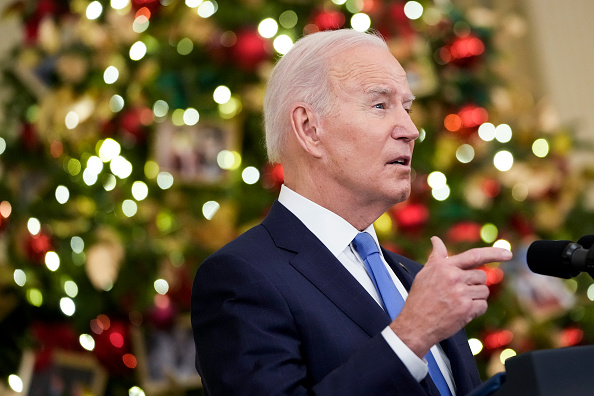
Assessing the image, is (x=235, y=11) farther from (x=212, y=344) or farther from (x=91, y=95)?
(x=212, y=344)

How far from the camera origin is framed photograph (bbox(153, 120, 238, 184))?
121 inches

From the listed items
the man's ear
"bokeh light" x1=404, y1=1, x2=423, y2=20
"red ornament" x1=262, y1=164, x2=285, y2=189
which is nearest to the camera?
the man's ear

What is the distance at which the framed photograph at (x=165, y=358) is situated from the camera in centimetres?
288

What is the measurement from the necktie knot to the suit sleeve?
0.84ft

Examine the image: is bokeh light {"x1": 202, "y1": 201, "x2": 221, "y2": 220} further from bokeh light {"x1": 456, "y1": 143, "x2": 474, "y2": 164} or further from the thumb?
the thumb

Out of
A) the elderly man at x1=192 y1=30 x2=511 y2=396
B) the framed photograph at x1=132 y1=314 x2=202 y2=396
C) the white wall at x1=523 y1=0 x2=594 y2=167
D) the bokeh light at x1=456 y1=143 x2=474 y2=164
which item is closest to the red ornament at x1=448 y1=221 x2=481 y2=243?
the bokeh light at x1=456 y1=143 x2=474 y2=164

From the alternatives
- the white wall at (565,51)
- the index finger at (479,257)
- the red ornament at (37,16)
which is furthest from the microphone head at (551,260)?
the white wall at (565,51)

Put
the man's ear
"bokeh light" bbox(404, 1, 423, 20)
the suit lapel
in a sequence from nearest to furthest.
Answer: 1. the suit lapel
2. the man's ear
3. "bokeh light" bbox(404, 1, 423, 20)

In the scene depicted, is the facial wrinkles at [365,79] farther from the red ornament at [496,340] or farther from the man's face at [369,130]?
the red ornament at [496,340]

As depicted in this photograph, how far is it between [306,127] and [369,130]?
159mm

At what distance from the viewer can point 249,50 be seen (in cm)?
313

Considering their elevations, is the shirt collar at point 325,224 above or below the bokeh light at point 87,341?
above

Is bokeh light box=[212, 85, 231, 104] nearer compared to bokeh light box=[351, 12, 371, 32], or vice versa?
bokeh light box=[212, 85, 231, 104]

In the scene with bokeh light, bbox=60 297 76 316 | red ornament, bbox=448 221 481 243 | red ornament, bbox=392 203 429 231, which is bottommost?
bokeh light, bbox=60 297 76 316
